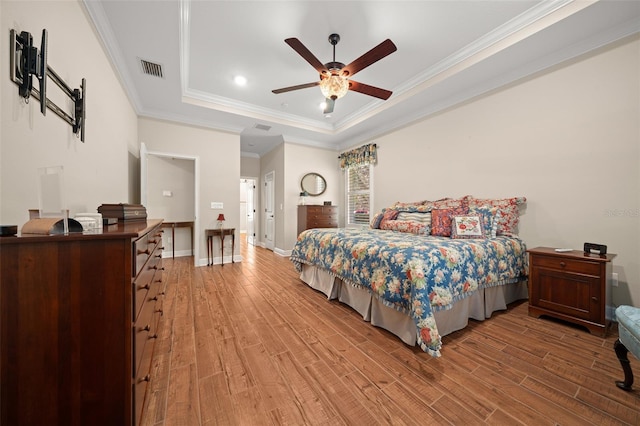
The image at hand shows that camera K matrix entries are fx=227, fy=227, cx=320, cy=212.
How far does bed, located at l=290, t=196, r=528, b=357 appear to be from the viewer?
1.70 meters

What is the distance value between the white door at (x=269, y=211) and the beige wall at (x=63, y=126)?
3.20 meters

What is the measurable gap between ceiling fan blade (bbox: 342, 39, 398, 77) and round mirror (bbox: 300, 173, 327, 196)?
3.16 m

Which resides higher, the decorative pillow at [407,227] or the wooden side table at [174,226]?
the decorative pillow at [407,227]

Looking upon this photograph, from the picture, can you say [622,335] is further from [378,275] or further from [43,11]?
[43,11]

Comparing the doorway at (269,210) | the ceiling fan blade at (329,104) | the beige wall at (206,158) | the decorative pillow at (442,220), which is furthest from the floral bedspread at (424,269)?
the doorway at (269,210)

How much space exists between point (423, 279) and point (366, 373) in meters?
0.75

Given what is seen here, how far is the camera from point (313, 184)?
5559 millimetres

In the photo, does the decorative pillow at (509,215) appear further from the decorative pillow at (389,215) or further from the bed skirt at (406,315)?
the decorative pillow at (389,215)

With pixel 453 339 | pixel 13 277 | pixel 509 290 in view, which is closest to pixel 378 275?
pixel 453 339

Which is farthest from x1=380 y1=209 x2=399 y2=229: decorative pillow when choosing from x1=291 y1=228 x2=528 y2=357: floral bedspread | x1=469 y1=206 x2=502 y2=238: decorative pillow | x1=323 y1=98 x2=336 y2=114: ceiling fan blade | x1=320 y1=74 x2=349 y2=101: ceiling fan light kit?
x1=320 y1=74 x2=349 y2=101: ceiling fan light kit

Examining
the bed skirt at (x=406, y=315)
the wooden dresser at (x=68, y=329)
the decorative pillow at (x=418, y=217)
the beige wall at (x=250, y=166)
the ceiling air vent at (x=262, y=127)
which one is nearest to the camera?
the wooden dresser at (x=68, y=329)

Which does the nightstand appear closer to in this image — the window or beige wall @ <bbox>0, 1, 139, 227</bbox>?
the window

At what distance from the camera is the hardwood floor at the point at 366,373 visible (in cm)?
122

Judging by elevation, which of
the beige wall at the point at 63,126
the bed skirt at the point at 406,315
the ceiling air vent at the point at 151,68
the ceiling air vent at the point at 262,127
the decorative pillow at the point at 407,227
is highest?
the ceiling air vent at the point at 151,68
